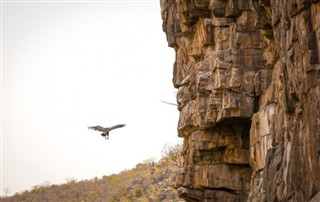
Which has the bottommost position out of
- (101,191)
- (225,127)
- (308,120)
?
(101,191)

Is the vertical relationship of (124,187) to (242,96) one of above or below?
below

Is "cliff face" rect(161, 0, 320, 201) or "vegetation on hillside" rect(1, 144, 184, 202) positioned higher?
"cliff face" rect(161, 0, 320, 201)

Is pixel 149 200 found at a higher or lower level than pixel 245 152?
lower

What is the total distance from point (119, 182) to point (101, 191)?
294 centimetres

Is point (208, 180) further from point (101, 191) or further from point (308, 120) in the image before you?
point (101, 191)

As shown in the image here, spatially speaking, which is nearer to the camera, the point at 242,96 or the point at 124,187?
the point at 242,96

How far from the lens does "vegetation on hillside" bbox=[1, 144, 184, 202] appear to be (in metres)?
69.9

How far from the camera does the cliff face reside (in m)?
24.6

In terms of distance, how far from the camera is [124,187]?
3322 inches

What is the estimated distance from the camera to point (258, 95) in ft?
123

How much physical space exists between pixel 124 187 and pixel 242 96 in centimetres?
4844

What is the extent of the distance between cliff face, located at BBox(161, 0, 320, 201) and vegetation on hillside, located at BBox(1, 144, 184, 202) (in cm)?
2201

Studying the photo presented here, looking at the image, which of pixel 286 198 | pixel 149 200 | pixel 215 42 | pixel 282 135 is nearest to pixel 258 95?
pixel 215 42

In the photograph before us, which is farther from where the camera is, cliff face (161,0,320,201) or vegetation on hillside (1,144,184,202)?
vegetation on hillside (1,144,184,202)
